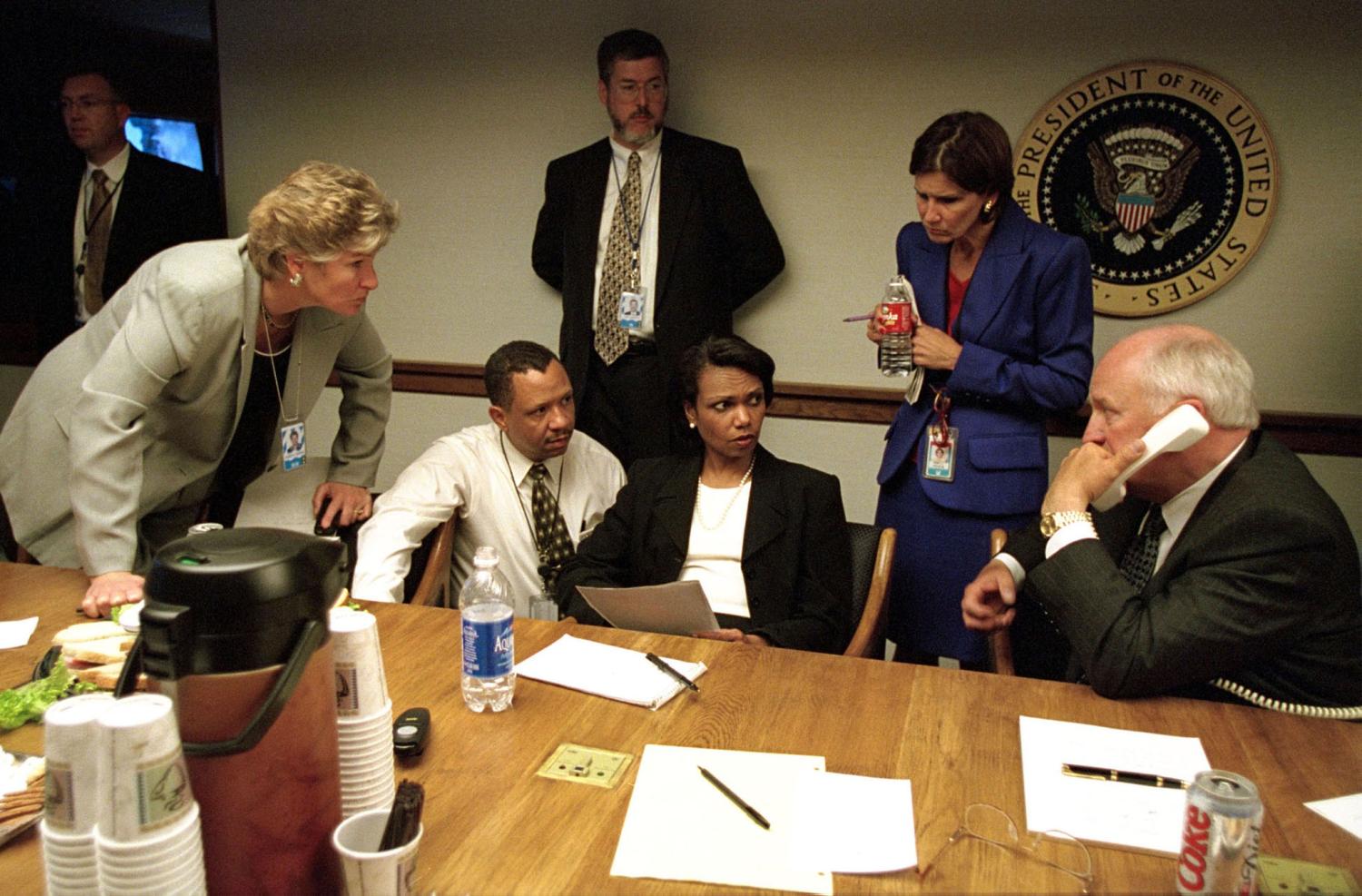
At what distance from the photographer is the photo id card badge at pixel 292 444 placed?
97.7 inches

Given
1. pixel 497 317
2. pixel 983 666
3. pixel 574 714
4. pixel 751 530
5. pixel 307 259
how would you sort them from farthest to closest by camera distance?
pixel 497 317 → pixel 983 666 → pixel 751 530 → pixel 307 259 → pixel 574 714

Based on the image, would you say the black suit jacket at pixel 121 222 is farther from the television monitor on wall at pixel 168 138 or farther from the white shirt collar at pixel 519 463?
the white shirt collar at pixel 519 463

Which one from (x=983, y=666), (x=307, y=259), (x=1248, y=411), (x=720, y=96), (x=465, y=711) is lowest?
(x=983, y=666)

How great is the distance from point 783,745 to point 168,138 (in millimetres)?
4187

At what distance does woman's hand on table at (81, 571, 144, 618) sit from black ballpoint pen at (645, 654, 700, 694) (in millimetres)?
991

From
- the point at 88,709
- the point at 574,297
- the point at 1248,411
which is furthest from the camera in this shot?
the point at 574,297

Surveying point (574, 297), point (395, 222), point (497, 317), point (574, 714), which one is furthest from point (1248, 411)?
point (497, 317)

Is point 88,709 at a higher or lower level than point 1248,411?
lower

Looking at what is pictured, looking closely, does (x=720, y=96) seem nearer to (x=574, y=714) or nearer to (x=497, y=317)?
(x=497, y=317)

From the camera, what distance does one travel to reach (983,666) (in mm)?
2654

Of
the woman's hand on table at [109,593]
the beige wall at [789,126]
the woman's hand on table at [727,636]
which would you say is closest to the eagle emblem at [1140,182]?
the beige wall at [789,126]

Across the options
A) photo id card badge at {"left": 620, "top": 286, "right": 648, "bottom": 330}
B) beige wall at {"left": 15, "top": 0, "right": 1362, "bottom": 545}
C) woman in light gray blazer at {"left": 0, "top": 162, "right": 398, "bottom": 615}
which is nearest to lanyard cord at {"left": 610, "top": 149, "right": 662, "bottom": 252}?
photo id card badge at {"left": 620, "top": 286, "right": 648, "bottom": 330}

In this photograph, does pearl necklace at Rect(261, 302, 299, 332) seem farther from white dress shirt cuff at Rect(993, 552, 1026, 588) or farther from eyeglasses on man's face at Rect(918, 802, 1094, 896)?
eyeglasses on man's face at Rect(918, 802, 1094, 896)

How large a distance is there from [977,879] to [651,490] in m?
1.45
